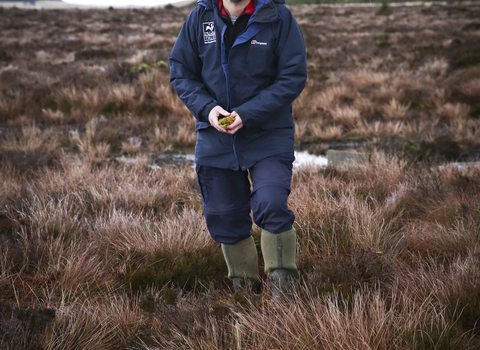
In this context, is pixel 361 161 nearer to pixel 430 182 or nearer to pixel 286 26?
pixel 430 182

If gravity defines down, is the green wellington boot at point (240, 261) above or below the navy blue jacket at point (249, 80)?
below

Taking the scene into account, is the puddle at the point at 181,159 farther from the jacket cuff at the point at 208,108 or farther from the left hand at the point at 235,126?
the left hand at the point at 235,126

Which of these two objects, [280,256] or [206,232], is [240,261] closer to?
[280,256]

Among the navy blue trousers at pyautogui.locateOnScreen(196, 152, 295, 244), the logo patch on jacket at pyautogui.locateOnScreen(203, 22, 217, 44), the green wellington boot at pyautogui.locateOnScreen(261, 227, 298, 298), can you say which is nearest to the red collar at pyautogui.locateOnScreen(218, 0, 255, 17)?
the logo patch on jacket at pyautogui.locateOnScreen(203, 22, 217, 44)

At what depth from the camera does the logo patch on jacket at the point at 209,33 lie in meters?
2.39

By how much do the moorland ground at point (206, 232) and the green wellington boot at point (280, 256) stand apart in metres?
0.12

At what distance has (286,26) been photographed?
2363mm

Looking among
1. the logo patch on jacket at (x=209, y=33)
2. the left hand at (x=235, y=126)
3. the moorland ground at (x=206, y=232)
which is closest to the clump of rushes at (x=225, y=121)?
the left hand at (x=235, y=126)

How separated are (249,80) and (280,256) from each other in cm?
107

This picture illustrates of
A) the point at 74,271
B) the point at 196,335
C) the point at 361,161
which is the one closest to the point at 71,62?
the point at 361,161

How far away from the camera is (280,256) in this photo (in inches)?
92.8

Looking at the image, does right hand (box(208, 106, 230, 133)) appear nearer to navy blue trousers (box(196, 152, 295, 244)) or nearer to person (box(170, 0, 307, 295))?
person (box(170, 0, 307, 295))

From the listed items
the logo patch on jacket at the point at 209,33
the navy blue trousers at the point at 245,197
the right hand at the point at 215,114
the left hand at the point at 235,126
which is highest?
the logo patch on jacket at the point at 209,33

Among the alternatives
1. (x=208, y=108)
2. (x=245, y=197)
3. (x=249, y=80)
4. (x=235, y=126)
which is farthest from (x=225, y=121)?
(x=245, y=197)
